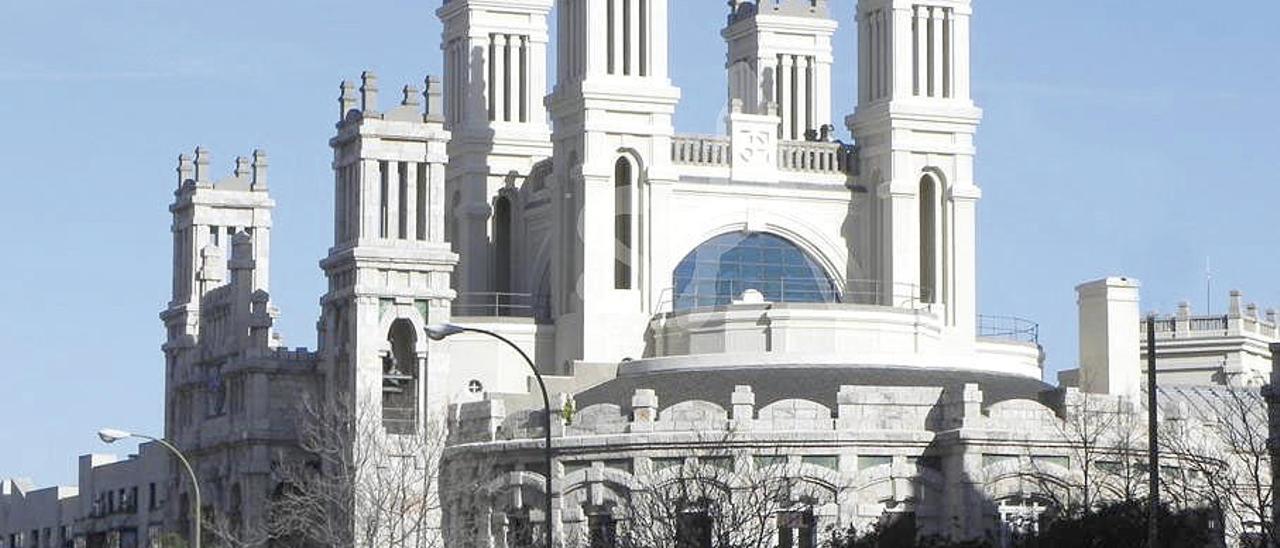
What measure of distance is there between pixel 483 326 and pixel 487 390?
8.82ft

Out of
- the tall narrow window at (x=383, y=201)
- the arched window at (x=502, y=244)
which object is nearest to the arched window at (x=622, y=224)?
the tall narrow window at (x=383, y=201)

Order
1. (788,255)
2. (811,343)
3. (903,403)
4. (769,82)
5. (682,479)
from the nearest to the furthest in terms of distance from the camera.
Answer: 1. (682,479)
2. (903,403)
3. (811,343)
4. (788,255)
5. (769,82)

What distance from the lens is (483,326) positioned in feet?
391

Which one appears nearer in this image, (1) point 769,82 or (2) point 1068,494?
(2) point 1068,494

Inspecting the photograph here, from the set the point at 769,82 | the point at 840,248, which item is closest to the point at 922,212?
the point at 840,248

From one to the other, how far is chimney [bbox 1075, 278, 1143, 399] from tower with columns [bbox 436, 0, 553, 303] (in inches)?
847

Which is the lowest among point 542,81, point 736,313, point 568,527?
point 568,527

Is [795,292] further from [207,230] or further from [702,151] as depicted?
[207,230]

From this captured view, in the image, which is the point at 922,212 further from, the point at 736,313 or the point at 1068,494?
the point at 1068,494

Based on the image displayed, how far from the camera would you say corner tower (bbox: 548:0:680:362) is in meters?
117

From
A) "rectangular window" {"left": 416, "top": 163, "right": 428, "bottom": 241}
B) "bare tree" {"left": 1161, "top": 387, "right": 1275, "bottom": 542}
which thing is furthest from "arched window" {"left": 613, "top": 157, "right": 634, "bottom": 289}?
"bare tree" {"left": 1161, "top": 387, "right": 1275, "bottom": 542}

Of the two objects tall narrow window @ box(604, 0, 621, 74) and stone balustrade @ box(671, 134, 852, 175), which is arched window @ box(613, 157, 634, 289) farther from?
tall narrow window @ box(604, 0, 621, 74)

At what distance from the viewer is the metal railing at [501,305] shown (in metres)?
124

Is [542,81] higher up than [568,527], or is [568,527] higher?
[542,81]
